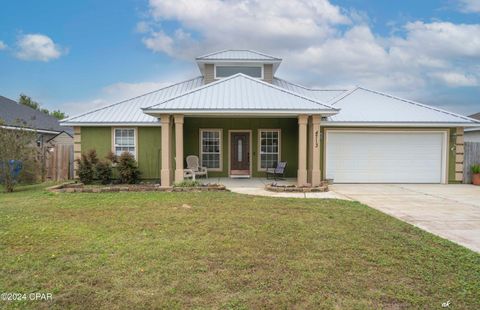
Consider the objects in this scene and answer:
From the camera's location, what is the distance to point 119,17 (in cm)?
1450

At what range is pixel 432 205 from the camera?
341 inches

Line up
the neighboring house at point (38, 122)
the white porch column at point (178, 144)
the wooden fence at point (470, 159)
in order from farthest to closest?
the neighboring house at point (38, 122), the wooden fence at point (470, 159), the white porch column at point (178, 144)

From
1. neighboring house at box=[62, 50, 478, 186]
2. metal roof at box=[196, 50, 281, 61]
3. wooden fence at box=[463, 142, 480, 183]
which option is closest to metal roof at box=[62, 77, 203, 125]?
A: neighboring house at box=[62, 50, 478, 186]

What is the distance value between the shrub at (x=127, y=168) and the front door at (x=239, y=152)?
4.34m

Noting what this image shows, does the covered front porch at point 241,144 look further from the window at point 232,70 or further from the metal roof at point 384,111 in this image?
the window at point 232,70

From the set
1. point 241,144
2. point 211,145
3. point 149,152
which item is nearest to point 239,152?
point 241,144

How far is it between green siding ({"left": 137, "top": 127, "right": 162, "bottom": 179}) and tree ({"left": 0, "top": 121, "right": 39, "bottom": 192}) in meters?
4.02

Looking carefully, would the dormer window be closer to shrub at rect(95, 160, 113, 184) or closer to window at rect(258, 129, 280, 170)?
window at rect(258, 129, 280, 170)

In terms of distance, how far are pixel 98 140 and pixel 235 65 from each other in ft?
24.8

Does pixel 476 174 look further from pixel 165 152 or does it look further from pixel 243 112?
pixel 165 152

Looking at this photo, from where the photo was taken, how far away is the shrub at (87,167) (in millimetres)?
12992

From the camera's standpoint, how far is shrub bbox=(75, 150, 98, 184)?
12992 mm

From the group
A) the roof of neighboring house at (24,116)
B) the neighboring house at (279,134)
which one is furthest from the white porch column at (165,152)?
the roof of neighboring house at (24,116)

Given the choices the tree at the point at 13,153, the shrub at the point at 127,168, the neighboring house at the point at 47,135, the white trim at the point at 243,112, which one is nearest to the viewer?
the tree at the point at 13,153
